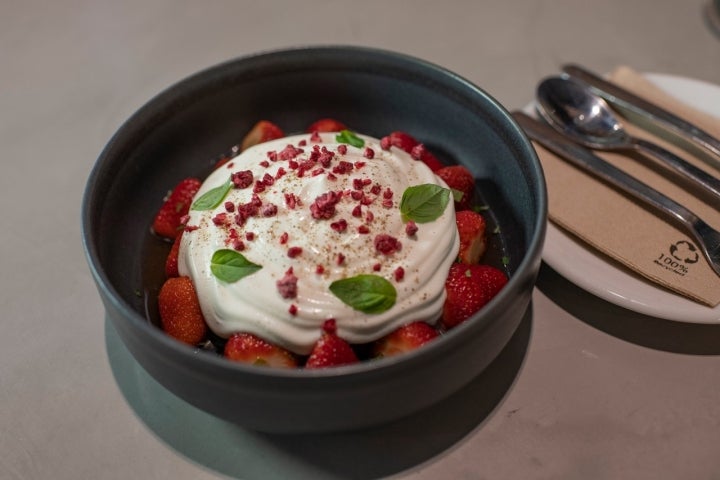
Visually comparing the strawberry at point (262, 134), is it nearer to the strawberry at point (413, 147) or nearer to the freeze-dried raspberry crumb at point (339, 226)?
the strawberry at point (413, 147)

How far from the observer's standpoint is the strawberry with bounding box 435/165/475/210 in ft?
4.75

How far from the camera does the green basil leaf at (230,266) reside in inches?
48.1

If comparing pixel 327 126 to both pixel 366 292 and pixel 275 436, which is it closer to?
pixel 366 292

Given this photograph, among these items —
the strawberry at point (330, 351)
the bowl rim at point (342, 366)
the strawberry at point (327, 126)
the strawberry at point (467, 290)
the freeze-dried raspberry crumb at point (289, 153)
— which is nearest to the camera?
the bowl rim at point (342, 366)

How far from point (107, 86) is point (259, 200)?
3.47 feet

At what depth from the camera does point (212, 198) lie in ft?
4.54

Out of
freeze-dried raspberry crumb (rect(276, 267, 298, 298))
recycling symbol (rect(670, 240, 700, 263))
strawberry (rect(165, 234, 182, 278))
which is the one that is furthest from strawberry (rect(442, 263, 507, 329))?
strawberry (rect(165, 234, 182, 278))

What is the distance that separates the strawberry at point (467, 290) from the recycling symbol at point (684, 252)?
0.40m

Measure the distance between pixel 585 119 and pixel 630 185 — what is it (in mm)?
269

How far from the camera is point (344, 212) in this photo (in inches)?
50.6

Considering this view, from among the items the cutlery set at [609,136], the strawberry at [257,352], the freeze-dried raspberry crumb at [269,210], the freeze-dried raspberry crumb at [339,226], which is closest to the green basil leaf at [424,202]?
the freeze-dried raspberry crumb at [339,226]

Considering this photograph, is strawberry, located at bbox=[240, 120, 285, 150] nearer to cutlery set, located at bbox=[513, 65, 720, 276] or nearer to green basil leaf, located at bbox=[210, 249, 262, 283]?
green basil leaf, located at bbox=[210, 249, 262, 283]

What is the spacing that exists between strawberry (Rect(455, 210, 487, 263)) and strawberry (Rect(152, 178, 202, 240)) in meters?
0.56

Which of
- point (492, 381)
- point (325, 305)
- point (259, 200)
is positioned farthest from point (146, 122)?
point (492, 381)
